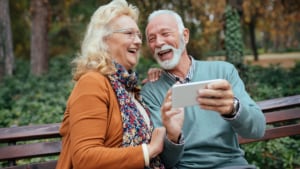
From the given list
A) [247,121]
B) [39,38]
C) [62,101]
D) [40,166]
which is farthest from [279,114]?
[39,38]

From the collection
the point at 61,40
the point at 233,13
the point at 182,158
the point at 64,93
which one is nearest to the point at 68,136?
the point at 182,158

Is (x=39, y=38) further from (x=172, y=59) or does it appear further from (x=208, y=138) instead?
(x=208, y=138)

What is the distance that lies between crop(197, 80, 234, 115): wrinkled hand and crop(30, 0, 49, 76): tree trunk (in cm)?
933

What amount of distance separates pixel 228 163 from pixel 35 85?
22.1 ft

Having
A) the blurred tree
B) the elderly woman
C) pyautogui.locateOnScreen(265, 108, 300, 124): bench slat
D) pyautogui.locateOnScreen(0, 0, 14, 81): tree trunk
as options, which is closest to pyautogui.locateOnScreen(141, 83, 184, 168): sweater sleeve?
the elderly woman

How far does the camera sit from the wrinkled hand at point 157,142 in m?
2.18

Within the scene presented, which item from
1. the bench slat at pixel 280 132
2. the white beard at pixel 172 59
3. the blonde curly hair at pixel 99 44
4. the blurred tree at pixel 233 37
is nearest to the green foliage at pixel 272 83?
the blurred tree at pixel 233 37

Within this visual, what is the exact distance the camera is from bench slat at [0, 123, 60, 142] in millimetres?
2910

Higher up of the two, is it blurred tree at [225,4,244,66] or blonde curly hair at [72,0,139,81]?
blonde curly hair at [72,0,139,81]

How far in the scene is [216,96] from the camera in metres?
2.12

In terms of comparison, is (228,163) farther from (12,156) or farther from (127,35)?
(12,156)

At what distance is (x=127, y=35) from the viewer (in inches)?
96.7

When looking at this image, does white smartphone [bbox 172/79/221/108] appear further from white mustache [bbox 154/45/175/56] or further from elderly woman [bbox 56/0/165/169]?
white mustache [bbox 154/45/175/56]

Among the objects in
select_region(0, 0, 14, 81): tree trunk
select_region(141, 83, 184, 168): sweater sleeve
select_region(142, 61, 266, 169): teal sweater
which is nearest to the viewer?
select_region(141, 83, 184, 168): sweater sleeve
